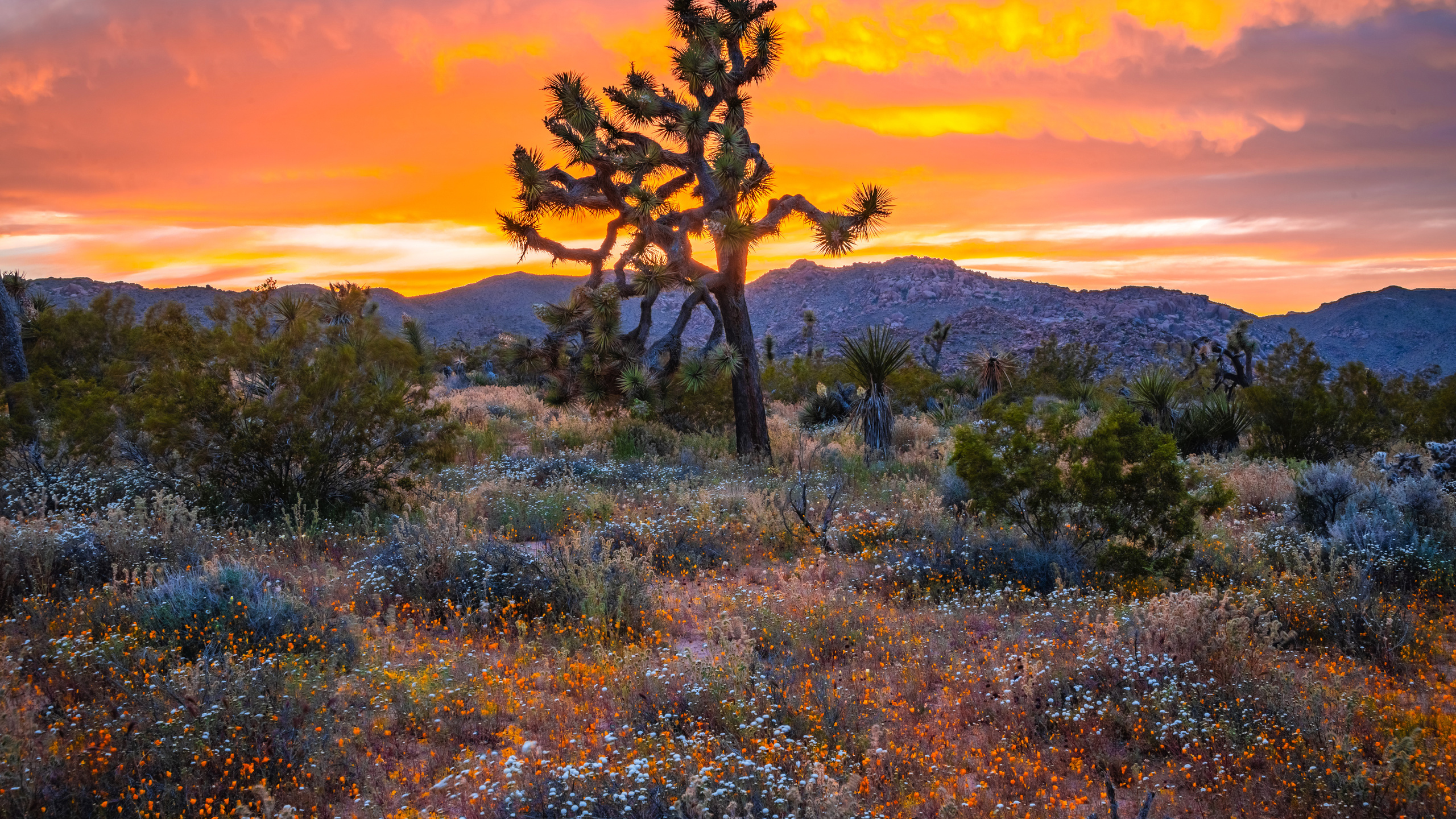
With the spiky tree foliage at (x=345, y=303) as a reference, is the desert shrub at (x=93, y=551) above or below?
below

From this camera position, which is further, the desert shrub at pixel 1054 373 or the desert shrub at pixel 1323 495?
the desert shrub at pixel 1054 373

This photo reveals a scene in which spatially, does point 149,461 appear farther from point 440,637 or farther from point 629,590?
point 629,590

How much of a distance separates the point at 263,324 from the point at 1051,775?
18550mm

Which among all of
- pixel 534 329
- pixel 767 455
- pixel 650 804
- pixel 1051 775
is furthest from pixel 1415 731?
pixel 534 329

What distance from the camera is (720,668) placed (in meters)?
5.32

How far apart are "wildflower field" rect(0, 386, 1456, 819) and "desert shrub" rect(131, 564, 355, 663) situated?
0.03m

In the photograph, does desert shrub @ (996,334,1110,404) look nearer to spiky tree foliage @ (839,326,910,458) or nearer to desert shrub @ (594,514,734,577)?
spiky tree foliage @ (839,326,910,458)

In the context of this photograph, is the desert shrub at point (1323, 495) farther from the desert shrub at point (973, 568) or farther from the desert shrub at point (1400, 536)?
the desert shrub at point (973, 568)

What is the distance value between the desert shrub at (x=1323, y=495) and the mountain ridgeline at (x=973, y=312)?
63105 mm

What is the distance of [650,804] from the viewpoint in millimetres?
3994

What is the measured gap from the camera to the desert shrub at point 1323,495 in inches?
349

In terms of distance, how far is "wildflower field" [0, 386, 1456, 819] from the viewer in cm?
424

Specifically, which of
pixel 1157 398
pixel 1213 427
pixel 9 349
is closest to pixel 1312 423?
pixel 1213 427

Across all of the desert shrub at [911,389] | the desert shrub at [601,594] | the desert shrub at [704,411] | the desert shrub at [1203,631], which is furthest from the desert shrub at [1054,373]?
the desert shrub at [601,594]
